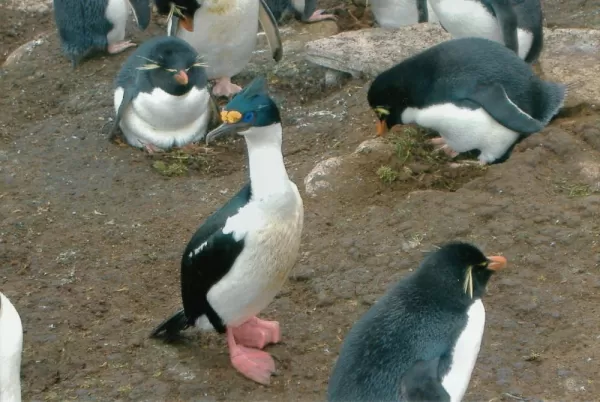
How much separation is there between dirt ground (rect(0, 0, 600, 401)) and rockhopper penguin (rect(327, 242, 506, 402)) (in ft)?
1.23

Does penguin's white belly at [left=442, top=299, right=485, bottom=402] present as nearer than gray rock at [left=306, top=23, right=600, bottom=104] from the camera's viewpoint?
Yes

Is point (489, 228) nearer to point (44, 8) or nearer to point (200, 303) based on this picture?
point (200, 303)

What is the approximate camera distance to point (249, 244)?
3133 millimetres

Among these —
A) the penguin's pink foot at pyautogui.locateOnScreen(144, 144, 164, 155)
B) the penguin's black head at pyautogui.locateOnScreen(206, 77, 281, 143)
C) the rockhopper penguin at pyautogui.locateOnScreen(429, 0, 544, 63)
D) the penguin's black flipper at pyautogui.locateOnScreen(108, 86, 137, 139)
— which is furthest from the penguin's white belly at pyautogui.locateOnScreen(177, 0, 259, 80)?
the penguin's black head at pyautogui.locateOnScreen(206, 77, 281, 143)

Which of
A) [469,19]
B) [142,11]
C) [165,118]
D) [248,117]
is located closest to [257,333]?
[248,117]

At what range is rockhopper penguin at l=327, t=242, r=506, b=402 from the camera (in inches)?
104

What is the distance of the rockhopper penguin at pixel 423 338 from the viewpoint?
264 cm

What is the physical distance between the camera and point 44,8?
7.94 metres

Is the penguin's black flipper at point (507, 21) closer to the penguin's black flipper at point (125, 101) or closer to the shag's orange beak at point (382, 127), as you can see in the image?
the shag's orange beak at point (382, 127)

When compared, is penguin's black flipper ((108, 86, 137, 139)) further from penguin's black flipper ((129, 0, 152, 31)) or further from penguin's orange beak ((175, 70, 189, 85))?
penguin's black flipper ((129, 0, 152, 31))

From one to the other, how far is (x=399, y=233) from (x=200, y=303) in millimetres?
1062

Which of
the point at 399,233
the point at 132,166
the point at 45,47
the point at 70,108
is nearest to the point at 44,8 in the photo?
the point at 45,47

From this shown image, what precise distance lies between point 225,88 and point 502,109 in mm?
1963

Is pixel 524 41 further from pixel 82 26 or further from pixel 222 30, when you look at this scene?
pixel 82 26
